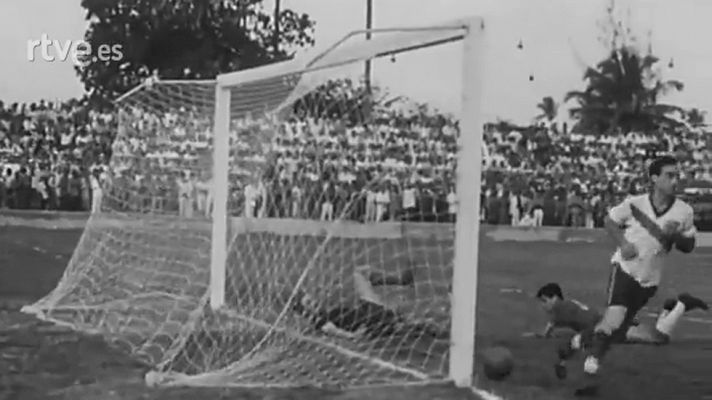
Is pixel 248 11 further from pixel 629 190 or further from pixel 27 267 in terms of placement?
pixel 27 267

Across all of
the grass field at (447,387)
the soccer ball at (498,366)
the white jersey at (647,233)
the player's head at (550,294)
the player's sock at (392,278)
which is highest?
the white jersey at (647,233)

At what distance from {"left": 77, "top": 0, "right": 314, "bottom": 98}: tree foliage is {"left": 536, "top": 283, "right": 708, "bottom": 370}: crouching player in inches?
1081

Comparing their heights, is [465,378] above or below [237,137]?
below

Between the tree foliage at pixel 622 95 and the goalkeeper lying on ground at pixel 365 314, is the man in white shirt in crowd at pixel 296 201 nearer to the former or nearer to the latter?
the goalkeeper lying on ground at pixel 365 314

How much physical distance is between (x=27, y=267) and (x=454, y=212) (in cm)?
1010

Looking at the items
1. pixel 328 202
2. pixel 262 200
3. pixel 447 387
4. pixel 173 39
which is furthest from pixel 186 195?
pixel 173 39

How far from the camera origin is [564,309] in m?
9.03

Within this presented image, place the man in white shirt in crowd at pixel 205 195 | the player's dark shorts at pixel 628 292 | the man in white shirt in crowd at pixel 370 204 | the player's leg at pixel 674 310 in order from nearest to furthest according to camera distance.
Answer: the player's dark shorts at pixel 628 292 < the man in white shirt in crowd at pixel 370 204 < the player's leg at pixel 674 310 < the man in white shirt in crowd at pixel 205 195

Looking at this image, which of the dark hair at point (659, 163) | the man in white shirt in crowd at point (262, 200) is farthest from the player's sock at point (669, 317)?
the man in white shirt in crowd at point (262, 200)

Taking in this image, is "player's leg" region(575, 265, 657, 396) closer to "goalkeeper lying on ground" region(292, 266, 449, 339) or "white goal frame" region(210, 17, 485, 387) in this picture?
"white goal frame" region(210, 17, 485, 387)

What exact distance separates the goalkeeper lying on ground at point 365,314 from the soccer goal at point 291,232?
0.01m

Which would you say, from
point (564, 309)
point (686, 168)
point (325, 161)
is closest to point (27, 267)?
point (325, 161)

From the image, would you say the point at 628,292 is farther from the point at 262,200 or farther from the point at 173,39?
the point at 173,39

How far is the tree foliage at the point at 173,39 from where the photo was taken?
36.9 meters
